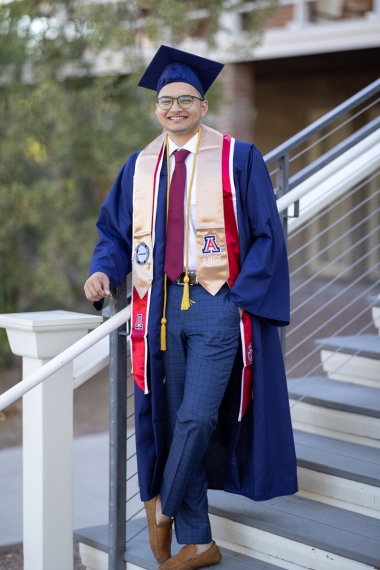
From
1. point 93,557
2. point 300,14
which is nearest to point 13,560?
point 93,557

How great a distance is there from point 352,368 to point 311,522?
110 cm

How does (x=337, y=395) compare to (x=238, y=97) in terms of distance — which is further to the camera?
(x=238, y=97)

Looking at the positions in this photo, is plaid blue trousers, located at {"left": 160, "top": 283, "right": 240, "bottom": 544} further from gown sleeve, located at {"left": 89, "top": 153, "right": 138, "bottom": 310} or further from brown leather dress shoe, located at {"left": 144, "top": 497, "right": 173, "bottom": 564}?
gown sleeve, located at {"left": 89, "top": 153, "right": 138, "bottom": 310}

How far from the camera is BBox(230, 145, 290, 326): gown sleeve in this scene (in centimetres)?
276

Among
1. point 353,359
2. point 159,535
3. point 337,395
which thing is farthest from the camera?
point 353,359

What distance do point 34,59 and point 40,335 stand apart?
264 inches

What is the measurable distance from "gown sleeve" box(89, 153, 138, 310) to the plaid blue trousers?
10.2 inches

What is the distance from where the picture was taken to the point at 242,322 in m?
2.84

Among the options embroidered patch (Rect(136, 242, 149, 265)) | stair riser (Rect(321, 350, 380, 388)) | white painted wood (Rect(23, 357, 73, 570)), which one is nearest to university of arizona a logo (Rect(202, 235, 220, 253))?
embroidered patch (Rect(136, 242, 149, 265))

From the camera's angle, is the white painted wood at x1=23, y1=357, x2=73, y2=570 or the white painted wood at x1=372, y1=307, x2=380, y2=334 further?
the white painted wood at x1=372, y1=307, x2=380, y2=334

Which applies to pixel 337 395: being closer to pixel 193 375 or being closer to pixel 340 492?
pixel 340 492

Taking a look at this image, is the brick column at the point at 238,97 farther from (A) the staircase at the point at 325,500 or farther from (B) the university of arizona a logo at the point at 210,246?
(B) the university of arizona a logo at the point at 210,246

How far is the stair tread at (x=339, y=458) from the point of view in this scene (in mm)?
3215

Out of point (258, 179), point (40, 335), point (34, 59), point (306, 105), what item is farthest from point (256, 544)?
point (306, 105)
